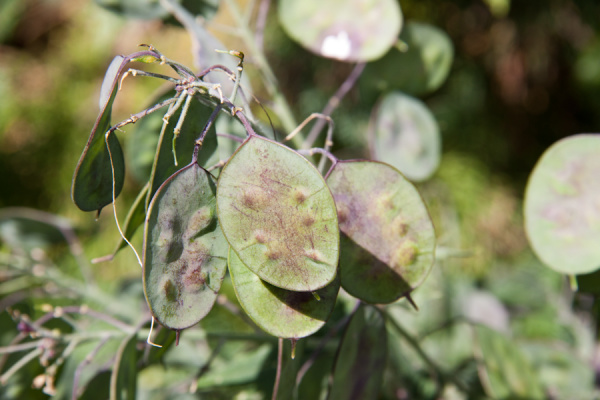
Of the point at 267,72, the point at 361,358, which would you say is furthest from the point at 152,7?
the point at 361,358

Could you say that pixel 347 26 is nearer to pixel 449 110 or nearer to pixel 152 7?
pixel 152 7

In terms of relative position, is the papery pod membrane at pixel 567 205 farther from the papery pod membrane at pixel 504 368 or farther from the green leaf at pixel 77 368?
the green leaf at pixel 77 368

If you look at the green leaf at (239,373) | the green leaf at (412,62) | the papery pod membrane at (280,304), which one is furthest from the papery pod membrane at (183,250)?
the green leaf at (412,62)

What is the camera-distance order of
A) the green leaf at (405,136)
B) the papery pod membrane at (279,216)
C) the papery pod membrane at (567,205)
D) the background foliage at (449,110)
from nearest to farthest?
the papery pod membrane at (279,216) → the papery pod membrane at (567,205) → the green leaf at (405,136) → the background foliage at (449,110)

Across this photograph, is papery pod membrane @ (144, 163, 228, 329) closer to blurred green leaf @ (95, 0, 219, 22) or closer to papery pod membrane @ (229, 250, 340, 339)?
papery pod membrane @ (229, 250, 340, 339)

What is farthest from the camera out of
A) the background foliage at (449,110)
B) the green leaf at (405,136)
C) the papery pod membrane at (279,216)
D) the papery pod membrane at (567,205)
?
the background foliage at (449,110)

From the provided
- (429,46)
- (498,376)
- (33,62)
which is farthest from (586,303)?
(33,62)

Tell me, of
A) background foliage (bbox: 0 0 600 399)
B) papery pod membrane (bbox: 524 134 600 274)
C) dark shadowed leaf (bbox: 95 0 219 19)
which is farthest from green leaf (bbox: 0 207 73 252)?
papery pod membrane (bbox: 524 134 600 274)

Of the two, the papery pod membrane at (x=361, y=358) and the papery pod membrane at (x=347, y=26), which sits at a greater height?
the papery pod membrane at (x=347, y=26)
